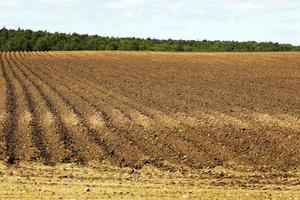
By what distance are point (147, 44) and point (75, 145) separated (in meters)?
84.0

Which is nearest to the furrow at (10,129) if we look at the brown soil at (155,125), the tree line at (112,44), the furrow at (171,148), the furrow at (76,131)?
the brown soil at (155,125)

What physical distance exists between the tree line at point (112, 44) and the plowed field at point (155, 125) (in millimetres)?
66425

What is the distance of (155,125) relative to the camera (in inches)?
663

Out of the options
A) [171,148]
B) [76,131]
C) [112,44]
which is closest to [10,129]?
[76,131]

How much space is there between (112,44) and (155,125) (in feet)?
269

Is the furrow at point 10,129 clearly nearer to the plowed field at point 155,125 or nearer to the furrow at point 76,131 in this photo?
the plowed field at point 155,125

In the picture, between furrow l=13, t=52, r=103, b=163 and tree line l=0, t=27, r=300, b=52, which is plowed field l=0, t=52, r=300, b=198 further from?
tree line l=0, t=27, r=300, b=52

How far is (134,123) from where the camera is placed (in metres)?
17.1

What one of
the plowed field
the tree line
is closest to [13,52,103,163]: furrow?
the plowed field

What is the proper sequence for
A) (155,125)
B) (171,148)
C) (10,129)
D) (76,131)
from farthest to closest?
(155,125) → (10,129) → (76,131) → (171,148)

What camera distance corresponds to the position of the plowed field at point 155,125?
13.4 meters

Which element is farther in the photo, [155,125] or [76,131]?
[155,125]

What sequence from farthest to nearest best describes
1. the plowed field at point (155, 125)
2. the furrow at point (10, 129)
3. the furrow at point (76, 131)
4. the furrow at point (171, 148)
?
the furrow at point (76, 131) → the furrow at point (10, 129) → the plowed field at point (155, 125) → the furrow at point (171, 148)

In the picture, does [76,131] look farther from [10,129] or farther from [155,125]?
[155,125]
